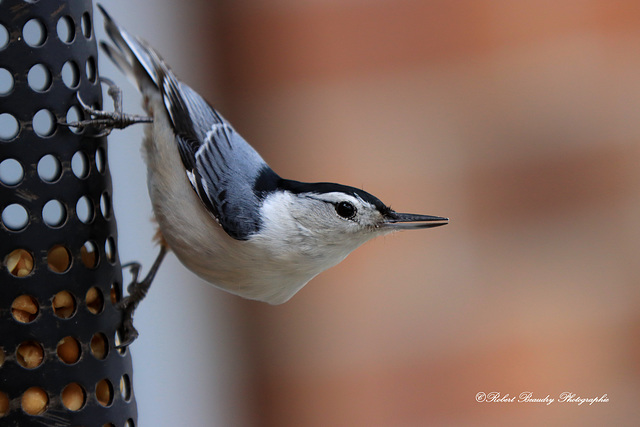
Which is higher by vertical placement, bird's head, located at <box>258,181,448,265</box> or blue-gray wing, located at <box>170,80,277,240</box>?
blue-gray wing, located at <box>170,80,277,240</box>

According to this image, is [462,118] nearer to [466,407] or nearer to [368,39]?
[368,39]

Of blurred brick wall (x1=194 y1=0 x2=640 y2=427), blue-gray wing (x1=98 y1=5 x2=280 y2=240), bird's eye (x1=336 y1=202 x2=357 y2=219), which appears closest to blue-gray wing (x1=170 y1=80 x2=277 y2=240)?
blue-gray wing (x1=98 y1=5 x2=280 y2=240)

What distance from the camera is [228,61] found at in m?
1.93

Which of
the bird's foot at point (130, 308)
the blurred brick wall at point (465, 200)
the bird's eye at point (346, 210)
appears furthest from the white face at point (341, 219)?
the blurred brick wall at point (465, 200)

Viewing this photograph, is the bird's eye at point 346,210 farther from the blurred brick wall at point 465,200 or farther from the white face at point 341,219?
the blurred brick wall at point 465,200

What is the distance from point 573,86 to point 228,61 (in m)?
0.96

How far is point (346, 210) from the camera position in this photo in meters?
1.06

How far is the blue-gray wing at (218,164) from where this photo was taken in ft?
3.41

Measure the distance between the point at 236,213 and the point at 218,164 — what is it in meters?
0.11

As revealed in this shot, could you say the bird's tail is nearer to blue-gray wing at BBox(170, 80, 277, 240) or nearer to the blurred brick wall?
blue-gray wing at BBox(170, 80, 277, 240)

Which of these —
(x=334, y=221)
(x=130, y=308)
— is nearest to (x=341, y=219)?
(x=334, y=221)

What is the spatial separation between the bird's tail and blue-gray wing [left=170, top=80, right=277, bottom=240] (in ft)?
0.13

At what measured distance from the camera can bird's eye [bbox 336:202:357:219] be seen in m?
1.05

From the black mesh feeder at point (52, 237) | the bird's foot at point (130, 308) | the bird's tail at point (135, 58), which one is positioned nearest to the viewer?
the black mesh feeder at point (52, 237)
